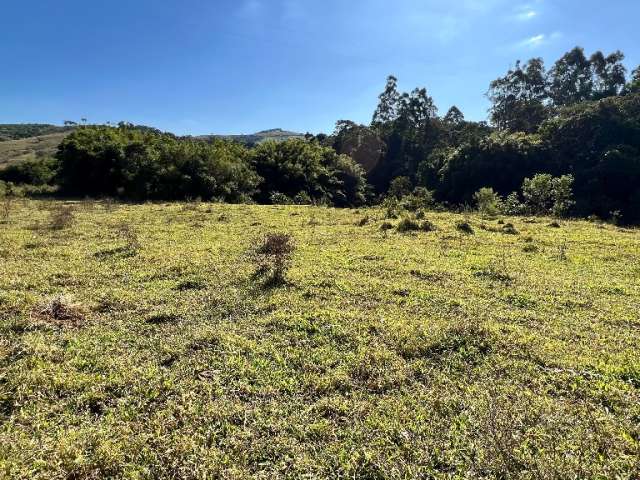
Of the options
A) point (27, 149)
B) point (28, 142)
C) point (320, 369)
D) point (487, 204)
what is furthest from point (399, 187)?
point (28, 142)

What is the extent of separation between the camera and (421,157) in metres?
65.8

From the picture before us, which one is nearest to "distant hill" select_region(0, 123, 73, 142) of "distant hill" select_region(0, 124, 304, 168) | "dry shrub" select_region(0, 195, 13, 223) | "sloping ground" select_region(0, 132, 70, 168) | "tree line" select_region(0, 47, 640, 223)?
"distant hill" select_region(0, 124, 304, 168)

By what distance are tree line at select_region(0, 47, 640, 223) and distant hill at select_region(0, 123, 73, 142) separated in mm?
98454

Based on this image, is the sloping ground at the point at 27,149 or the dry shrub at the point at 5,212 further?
the sloping ground at the point at 27,149

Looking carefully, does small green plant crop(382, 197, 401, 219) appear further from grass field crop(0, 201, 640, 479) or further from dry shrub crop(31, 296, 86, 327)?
dry shrub crop(31, 296, 86, 327)

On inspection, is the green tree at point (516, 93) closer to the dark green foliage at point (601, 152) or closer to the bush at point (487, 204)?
the dark green foliage at point (601, 152)

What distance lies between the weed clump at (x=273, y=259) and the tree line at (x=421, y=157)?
19.3m

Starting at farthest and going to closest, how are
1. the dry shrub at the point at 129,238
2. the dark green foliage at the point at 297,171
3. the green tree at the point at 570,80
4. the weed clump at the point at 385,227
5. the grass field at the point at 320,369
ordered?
1. the green tree at the point at 570,80
2. the dark green foliage at the point at 297,171
3. the weed clump at the point at 385,227
4. the dry shrub at the point at 129,238
5. the grass field at the point at 320,369

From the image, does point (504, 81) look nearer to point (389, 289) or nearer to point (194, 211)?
point (194, 211)

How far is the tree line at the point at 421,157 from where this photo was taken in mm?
29109

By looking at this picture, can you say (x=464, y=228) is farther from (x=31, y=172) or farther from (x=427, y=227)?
(x=31, y=172)

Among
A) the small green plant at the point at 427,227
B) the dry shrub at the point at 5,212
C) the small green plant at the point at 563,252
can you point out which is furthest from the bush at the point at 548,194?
the dry shrub at the point at 5,212

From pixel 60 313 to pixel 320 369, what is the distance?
436 cm

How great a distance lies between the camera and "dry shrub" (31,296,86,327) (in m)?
6.45
